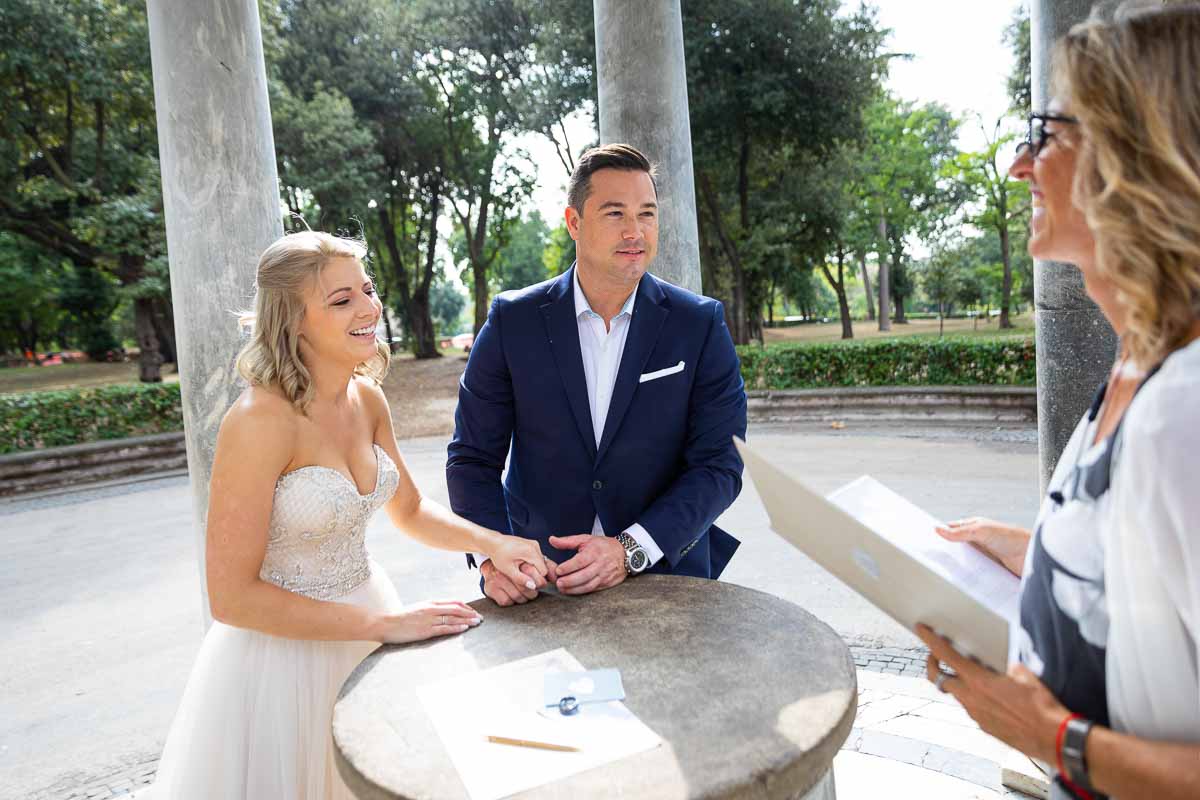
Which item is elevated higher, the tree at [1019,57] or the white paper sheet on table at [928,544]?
the tree at [1019,57]

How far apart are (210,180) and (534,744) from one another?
2.99 metres

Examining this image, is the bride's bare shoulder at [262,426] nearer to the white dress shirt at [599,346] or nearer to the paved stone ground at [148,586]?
the white dress shirt at [599,346]

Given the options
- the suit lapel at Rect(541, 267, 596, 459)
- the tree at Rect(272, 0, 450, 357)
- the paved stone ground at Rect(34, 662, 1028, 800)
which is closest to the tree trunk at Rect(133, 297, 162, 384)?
→ the tree at Rect(272, 0, 450, 357)

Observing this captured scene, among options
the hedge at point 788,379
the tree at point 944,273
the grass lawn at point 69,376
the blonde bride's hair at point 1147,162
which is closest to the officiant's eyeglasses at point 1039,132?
the blonde bride's hair at point 1147,162

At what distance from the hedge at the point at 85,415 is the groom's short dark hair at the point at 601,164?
11055 millimetres

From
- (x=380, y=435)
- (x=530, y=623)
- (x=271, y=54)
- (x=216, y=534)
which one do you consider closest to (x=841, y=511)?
(x=530, y=623)

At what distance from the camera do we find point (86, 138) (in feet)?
56.3

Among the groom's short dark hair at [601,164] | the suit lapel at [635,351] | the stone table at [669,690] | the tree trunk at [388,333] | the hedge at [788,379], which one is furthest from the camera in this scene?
the hedge at [788,379]

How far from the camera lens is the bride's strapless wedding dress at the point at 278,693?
247cm

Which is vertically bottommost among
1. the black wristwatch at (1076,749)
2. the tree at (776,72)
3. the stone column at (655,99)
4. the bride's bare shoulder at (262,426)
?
the black wristwatch at (1076,749)

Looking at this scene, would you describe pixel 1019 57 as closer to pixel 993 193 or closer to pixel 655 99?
pixel 993 193

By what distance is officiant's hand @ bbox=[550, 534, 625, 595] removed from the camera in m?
2.53

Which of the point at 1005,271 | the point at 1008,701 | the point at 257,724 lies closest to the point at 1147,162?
the point at 1008,701

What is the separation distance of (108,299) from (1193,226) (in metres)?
37.0
